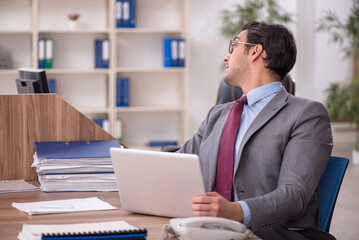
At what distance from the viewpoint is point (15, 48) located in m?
5.91

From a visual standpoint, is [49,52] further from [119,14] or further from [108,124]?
[108,124]

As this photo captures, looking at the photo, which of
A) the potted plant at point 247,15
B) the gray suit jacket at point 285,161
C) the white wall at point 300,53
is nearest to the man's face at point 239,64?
the gray suit jacket at point 285,161

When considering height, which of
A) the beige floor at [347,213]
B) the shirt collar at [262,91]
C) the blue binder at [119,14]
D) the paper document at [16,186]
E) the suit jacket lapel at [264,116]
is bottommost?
the beige floor at [347,213]

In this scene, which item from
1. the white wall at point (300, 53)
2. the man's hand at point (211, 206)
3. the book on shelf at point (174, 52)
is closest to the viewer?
the man's hand at point (211, 206)

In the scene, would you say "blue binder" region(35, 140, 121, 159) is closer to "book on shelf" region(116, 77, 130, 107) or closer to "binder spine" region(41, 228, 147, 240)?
"binder spine" region(41, 228, 147, 240)

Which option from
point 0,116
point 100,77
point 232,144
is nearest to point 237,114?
point 232,144

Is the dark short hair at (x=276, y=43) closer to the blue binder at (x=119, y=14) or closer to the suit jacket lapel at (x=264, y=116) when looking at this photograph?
the suit jacket lapel at (x=264, y=116)

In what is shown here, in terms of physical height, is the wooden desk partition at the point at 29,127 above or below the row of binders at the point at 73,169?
above

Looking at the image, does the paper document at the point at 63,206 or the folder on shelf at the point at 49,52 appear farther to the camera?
the folder on shelf at the point at 49,52

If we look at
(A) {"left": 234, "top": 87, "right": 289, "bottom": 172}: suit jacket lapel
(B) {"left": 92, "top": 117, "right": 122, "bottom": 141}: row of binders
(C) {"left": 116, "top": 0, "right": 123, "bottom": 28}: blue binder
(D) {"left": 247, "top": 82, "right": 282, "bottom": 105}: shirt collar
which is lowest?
(B) {"left": 92, "top": 117, "right": 122, "bottom": 141}: row of binders

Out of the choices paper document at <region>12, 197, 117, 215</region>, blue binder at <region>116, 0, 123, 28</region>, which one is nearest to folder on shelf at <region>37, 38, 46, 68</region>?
blue binder at <region>116, 0, 123, 28</region>

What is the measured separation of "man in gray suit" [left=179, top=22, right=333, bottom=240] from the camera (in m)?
1.53

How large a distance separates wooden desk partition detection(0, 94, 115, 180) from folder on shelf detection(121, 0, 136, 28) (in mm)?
3992

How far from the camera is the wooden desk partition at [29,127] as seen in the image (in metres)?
1.96
